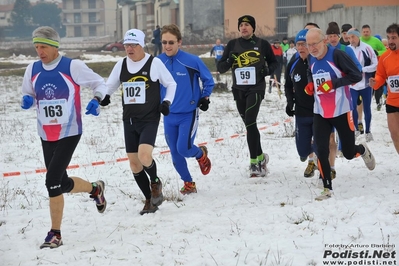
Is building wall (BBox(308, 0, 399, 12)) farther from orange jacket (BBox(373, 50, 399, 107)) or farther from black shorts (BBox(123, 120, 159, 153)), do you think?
black shorts (BBox(123, 120, 159, 153))

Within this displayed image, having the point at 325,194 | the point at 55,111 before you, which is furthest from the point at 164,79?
the point at 325,194

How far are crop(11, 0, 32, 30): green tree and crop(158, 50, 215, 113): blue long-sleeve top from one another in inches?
4934

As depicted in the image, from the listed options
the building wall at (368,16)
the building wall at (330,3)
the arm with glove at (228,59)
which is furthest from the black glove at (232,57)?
the building wall at (330,3)

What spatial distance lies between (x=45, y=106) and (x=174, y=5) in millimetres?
68789

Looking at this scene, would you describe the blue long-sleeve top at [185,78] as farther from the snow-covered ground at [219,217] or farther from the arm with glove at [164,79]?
the snow-covered ground at [219,217]

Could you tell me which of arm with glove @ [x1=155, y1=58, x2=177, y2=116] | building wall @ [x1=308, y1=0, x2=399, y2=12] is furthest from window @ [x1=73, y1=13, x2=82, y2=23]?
arm with glove @ [x1=155, y1=58, x2=177, y2=116]

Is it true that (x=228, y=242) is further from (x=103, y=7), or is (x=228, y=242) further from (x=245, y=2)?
(x=103, y=7)

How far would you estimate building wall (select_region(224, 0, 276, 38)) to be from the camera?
58.9m

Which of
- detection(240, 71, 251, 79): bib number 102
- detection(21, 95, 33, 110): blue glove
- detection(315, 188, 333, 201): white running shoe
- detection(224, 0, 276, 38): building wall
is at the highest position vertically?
detection(224, 0, 276, 38): building wall

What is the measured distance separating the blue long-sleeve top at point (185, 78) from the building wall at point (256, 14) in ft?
167

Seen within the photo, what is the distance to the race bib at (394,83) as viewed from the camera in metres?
8.11

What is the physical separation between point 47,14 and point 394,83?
146 meters

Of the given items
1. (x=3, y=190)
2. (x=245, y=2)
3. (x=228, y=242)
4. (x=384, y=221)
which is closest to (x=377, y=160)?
(x=384, y=221)

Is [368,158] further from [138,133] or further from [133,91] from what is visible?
[133,91]
